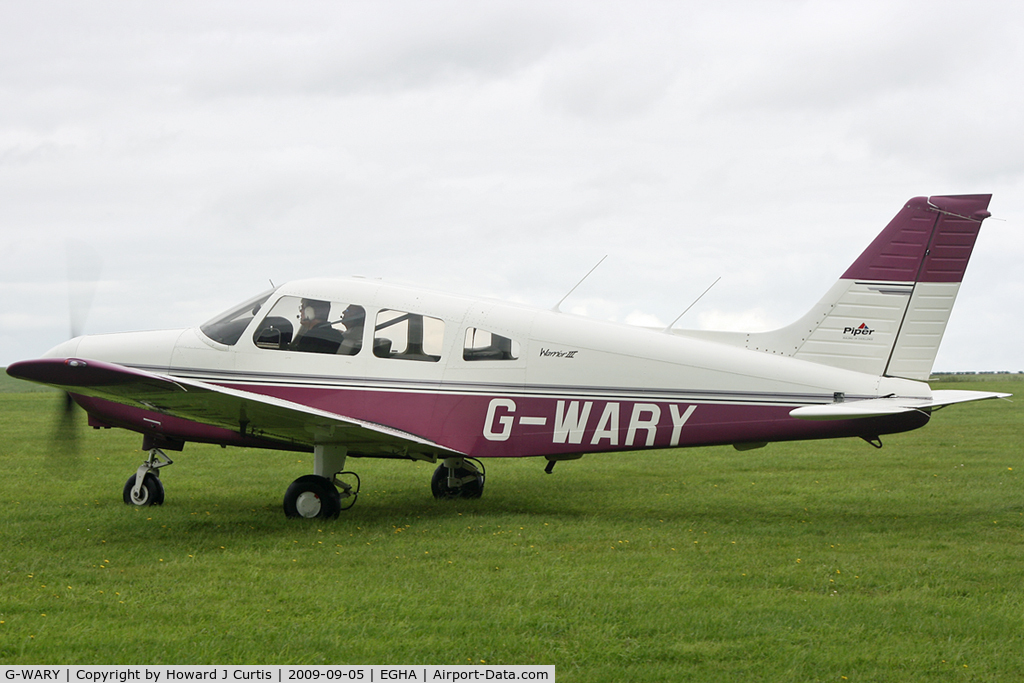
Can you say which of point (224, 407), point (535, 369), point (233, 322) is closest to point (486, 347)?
point (535, 369)

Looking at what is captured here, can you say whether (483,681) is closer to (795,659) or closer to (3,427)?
(795,659)

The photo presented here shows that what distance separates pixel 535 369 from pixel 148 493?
4.71 m

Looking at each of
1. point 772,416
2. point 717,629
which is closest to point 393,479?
point 772,416

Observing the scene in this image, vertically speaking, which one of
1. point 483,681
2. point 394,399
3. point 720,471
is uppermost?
point 394,399

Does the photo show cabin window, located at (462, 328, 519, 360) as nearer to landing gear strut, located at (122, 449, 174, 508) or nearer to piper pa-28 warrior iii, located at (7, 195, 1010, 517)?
piper pa-28 warrior iii, located at (7, 195, 1010, 517)

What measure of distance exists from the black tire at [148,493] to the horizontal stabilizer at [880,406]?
7.04 m

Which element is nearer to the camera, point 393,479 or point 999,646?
point 999,646

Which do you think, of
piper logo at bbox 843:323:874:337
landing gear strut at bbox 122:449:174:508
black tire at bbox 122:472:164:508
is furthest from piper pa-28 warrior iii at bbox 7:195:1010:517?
black tire at bbox 122:472:164:508

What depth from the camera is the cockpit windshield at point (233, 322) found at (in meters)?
9.53

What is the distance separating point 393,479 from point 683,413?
5.23 m

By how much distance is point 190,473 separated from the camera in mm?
13242

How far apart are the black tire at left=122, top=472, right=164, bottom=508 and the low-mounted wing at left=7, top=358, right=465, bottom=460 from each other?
5.00 ft

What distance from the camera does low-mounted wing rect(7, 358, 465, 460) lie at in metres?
7.04

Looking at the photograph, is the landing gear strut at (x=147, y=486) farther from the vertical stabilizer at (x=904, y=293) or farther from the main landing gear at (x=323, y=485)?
the vertical stabilizer at (x=904, y=293)
